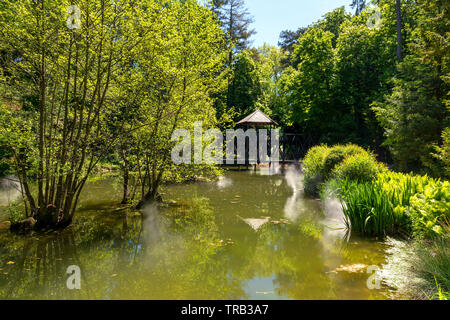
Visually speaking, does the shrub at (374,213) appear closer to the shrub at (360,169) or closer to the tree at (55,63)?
the shrub at (360,169)

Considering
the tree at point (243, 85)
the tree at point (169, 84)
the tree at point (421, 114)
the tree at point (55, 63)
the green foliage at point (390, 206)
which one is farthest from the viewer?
the tree at point (243, 85)

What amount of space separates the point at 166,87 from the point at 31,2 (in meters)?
3.27

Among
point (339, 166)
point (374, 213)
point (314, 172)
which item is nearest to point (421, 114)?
point (314, 172)

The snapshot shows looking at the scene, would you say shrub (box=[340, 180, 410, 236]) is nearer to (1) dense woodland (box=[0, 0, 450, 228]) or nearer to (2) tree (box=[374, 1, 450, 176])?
(1) dense woodland (box=[0, 0, 450, 228])

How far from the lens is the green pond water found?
3775 millimetres

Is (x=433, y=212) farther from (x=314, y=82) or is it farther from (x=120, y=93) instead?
(x=314, y=82)

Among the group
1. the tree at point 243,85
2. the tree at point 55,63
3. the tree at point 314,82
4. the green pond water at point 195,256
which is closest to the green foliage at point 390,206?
the green pond water at point 195,256

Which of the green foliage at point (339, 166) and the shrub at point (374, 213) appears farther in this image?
the green foliage at point (339, 166)

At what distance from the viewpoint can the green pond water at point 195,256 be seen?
3775mm

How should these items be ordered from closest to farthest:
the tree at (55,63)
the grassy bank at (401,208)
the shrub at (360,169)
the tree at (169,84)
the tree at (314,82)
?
the grassy bank at (401,208) → the tree at (55,63) → the tree at (169,84) → the shrub at (360,169) → the tree at (314,82)

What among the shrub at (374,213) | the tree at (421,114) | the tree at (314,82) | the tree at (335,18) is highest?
the tree at (335,18)
